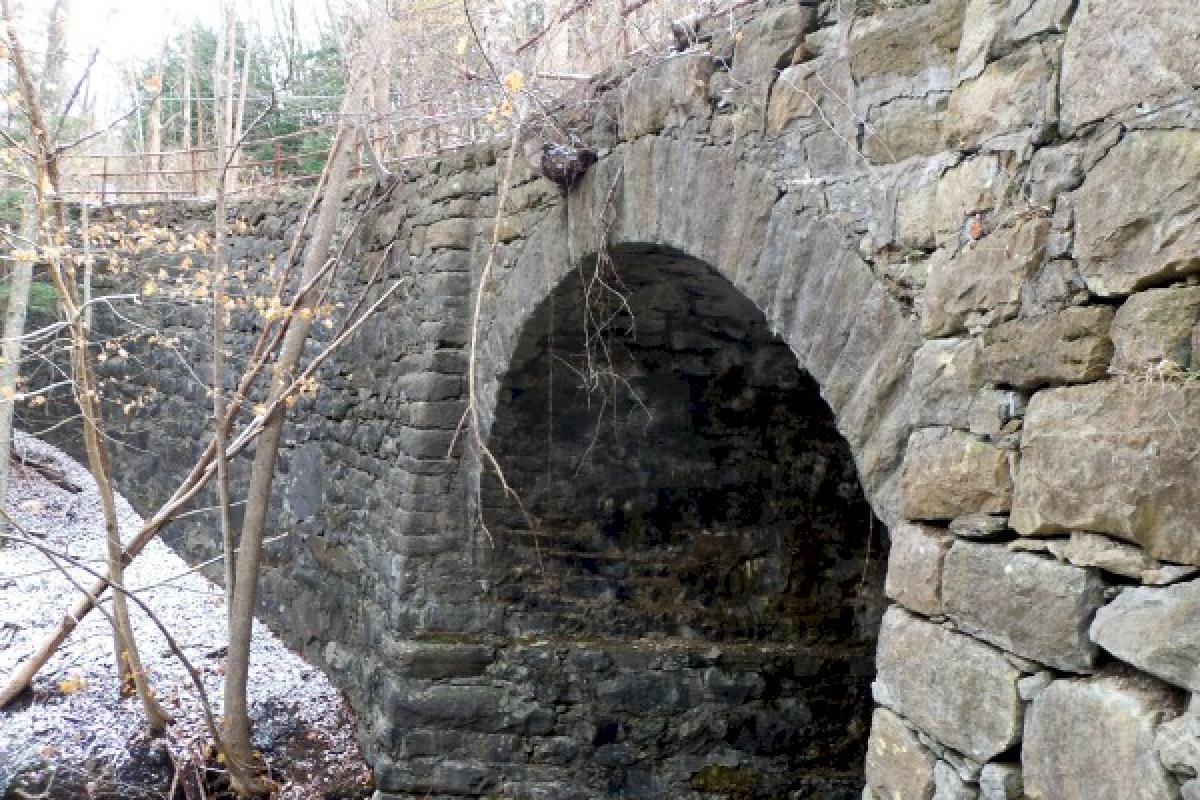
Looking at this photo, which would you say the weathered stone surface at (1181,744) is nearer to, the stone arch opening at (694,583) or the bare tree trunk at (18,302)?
the stone arch opening at (694,583)

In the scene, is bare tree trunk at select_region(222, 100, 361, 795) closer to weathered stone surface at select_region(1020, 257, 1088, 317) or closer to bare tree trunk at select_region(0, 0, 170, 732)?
bare tree trunk at select_region(0, 0, 170, 732)

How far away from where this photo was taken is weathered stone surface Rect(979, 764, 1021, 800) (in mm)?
1750

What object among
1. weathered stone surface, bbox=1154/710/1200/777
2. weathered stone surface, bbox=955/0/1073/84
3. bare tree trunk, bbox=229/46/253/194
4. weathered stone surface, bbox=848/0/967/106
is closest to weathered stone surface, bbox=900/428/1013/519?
weathered stone surface, bbox=1154/710/1200/777

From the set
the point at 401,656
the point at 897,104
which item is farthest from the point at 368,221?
the point at 897,104

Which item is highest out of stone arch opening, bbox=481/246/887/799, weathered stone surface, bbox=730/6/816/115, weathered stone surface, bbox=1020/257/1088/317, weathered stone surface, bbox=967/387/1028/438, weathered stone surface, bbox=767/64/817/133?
weathered stone surface, bbox=730/6/816/115

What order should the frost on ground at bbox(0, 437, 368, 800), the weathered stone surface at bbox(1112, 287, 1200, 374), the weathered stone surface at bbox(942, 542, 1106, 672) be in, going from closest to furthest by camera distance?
1. the weathered stone surface at bbox(1112, 287, 1200, 374)
2. the weathered stone surface at bbox(942, 542, 1106, 672)
3. the frost on ground at bbox(0, 437, 368, 800)

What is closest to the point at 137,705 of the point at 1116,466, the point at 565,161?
the point at 565,161

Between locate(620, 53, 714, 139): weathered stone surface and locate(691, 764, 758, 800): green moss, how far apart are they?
3.36 m

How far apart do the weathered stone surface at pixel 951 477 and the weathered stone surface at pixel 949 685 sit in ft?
0.71

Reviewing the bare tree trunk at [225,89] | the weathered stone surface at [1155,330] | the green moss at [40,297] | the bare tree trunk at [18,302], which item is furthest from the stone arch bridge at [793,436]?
the green moss at [40,297]

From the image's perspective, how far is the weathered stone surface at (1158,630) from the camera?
141 cm

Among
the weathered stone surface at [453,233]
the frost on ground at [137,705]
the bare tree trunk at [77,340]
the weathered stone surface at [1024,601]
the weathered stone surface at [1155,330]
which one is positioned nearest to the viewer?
the weathered stone surface at [1155,330]

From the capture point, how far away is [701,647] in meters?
5.63

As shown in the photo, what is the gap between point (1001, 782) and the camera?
1.77 meters
